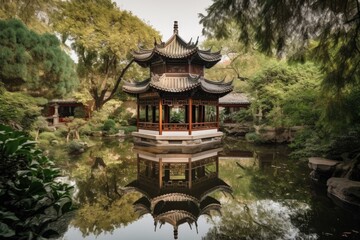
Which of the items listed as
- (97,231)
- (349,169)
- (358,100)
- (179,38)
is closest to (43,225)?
(97,231)

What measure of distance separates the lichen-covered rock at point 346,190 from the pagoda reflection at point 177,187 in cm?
247

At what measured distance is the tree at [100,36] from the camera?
22766 millimetres

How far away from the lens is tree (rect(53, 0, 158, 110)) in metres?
22.8

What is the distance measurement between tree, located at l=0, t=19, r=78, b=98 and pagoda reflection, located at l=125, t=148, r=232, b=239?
7.91 m

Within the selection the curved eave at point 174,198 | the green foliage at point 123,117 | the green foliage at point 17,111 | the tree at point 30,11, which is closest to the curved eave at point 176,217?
the curved eave at point 174,198

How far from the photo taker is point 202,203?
617 centimetres

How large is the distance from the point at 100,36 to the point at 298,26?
68.9ft

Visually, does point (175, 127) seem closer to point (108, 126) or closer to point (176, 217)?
point (108, 126)

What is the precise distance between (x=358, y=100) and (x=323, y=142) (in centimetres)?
243

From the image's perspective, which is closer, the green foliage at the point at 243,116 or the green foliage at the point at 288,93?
the green foliage at the point at 288,93

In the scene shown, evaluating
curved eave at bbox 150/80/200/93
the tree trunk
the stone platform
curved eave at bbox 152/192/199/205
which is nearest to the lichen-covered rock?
curved eave at bbox 152/192/199/205

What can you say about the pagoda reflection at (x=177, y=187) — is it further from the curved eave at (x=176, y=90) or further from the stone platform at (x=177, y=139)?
the curved eave at (x=176, y=90)

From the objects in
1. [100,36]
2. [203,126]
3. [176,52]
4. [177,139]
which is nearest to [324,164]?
[177,139]

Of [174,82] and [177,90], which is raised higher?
[174,82]
